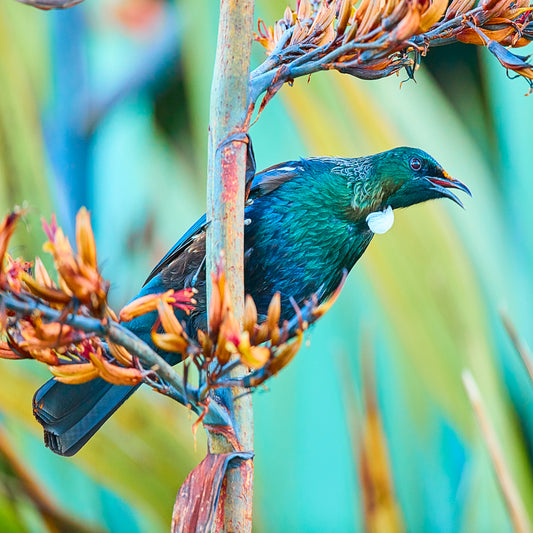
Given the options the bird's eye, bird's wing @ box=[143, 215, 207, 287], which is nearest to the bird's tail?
bird's wing @ box=[143, 215, 207, 287]

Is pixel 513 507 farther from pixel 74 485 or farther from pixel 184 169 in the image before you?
pixel 184 169

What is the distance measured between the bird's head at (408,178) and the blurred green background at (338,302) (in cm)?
42

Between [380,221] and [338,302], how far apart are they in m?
0.56

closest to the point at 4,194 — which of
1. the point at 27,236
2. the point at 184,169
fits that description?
the point at 27,236

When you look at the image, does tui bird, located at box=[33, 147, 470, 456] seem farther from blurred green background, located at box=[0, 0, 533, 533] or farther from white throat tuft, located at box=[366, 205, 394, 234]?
blurred green background, located at box=[0, 0, 533, 533]

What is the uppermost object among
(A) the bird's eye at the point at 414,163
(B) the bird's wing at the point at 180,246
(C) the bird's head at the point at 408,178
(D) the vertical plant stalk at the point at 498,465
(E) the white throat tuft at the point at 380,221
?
(A) the bird's eye at the point at 414,163

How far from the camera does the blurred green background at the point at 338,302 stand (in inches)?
58.2

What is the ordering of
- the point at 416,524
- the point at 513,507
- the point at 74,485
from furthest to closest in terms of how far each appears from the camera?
the point at 74,485 < the point at 416,524 < the point at 513,507

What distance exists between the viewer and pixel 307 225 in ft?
3.34

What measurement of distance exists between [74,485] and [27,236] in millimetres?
571

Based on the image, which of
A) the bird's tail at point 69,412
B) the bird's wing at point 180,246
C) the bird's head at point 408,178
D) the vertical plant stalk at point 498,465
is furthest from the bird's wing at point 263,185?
the vertical plant stalk at point 498,465

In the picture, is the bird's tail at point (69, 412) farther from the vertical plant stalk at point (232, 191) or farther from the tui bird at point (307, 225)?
the vertical plant stalk at point (232, 191)

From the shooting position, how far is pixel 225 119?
1.97ft

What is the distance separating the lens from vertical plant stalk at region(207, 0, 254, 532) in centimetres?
57
